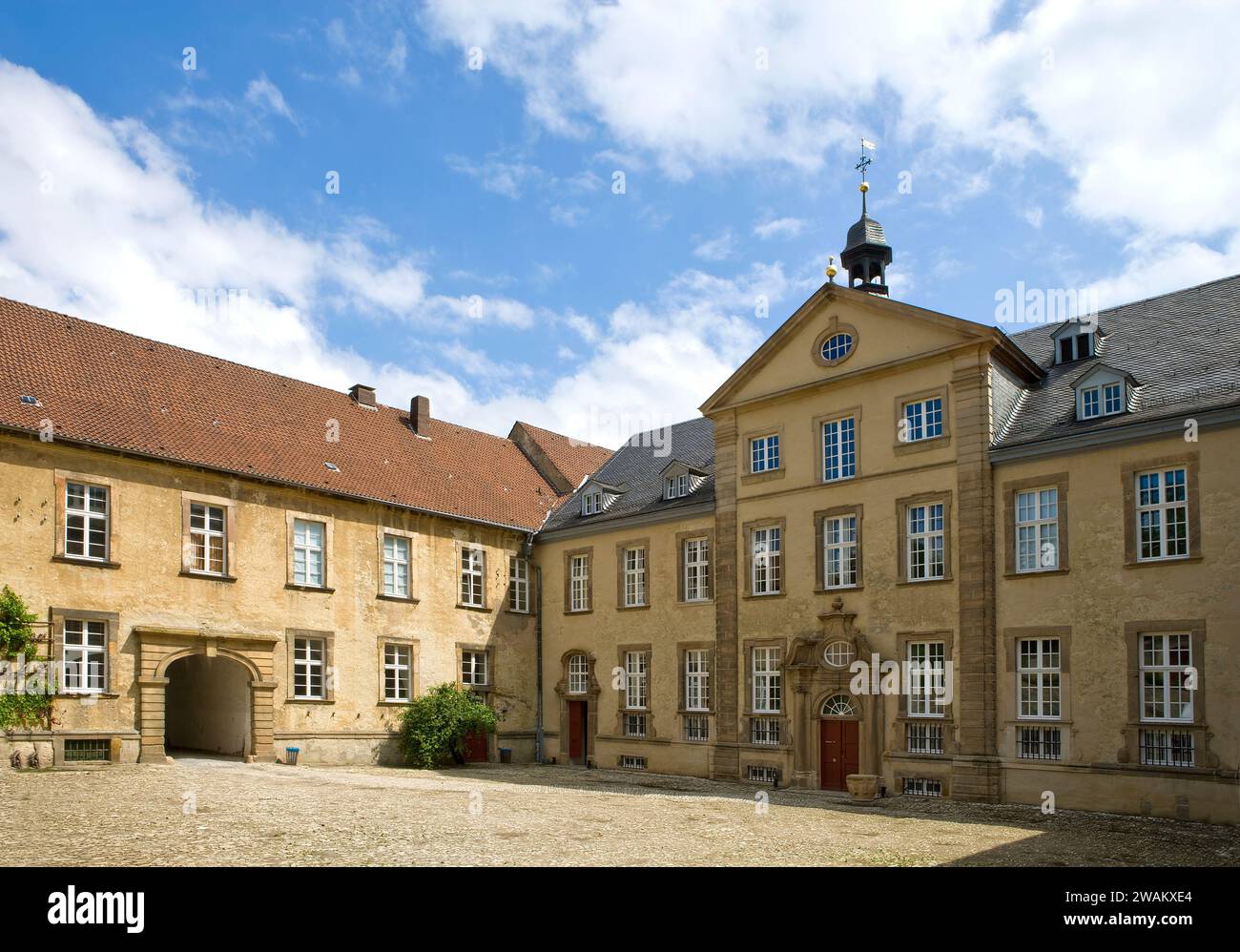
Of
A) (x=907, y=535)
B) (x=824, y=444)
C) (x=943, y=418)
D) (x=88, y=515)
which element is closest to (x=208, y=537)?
(x=88, y=515)

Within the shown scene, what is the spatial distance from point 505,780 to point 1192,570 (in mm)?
15954

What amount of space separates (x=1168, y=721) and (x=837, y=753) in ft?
25.5

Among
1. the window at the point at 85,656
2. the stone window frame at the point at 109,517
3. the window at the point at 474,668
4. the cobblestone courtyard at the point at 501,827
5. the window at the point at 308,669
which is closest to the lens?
the cobblestone courtyard at the point at 501,827

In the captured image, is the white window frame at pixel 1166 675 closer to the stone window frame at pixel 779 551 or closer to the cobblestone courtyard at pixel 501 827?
the cobblestone courtyard at pixel 501 827

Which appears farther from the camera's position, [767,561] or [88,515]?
[767,561]

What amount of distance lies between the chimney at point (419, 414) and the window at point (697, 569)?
1049 cm

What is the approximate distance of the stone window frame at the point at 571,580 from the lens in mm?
33875

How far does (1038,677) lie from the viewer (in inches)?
914

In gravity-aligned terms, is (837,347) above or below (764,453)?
above

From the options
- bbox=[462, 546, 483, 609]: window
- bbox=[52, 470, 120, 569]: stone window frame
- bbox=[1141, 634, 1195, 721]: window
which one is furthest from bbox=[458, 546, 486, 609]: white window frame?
bbox=[1141, 634, 1195, 721]: window

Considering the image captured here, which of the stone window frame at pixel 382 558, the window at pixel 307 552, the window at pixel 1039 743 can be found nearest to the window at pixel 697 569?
the stone window frame at pixel 382 558

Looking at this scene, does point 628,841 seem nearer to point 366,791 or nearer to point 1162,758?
point 366,791

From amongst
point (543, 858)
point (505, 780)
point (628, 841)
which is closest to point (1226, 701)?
point (628, 841)

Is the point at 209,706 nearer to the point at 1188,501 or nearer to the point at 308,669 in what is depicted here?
the point at 308,669
